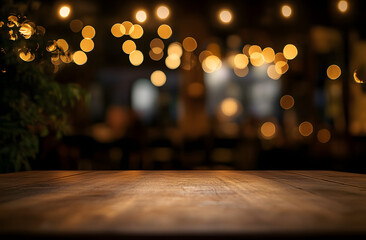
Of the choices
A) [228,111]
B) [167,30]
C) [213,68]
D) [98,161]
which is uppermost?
[167,30]

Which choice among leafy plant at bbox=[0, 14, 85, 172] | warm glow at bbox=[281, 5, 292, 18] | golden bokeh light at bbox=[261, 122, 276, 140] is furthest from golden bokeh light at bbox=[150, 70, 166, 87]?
leafy plant at bbox=[0, 14, 85, 172]

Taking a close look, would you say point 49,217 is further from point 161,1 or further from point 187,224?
point 161,1

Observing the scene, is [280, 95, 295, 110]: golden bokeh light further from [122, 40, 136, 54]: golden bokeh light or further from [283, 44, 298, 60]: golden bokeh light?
[122, 40, 136, 54]: golden bokeh light

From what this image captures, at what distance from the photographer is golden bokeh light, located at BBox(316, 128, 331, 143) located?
20.7ft

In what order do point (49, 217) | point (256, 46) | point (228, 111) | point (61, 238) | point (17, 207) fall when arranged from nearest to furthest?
point (61, 238)
point (49, 217)
point (17, 207)
point (256, 46)
point (228, 111)

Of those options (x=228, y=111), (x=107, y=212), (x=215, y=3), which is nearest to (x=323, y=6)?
(x=215, y=3)

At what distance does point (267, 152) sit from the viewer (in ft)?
18.4

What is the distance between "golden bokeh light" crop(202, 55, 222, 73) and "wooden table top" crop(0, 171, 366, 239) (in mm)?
5468

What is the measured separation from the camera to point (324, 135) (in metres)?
6.34

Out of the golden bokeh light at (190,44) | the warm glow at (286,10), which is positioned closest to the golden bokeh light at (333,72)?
the warm glow at (286,10)

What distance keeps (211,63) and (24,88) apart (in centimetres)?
465

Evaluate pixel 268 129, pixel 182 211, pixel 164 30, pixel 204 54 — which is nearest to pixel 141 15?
pixel 164 30

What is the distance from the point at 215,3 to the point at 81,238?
20.3 feet

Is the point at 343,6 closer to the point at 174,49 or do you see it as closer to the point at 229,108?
the point at 174,49
